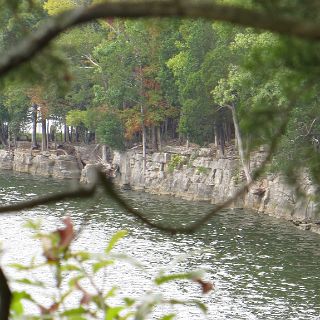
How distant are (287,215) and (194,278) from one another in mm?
40769

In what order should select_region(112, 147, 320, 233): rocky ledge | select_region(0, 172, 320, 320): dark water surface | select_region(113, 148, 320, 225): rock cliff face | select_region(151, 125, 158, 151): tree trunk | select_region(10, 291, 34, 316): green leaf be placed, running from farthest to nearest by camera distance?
select_region(151, 125, 158, 151): tree trunk
select_region(113, 148, 320, 225): rock cliff face
select_region(112, 147, 320, 233): rocky ledge
select_region(0, 172, 320, 320): dark water surface
select_region(10, 291, 34, 316): green leaf

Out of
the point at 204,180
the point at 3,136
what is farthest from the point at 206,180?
the point at 3,136

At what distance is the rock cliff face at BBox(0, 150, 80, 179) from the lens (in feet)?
214

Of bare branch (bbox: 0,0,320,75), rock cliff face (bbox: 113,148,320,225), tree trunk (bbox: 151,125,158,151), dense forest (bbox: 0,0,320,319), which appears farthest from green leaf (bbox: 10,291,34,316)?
Result: tree trunk (bbox: 151,125,158,151)

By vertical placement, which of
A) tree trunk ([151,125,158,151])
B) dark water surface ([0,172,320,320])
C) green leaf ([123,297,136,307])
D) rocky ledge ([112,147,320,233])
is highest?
tree trunk ([151,125,158,151])

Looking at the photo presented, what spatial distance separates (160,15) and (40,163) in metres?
64.9

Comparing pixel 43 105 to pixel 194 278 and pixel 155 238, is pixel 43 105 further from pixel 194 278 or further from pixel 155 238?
pixel 194 278

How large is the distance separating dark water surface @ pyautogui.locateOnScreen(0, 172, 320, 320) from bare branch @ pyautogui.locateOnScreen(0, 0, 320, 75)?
675 inches

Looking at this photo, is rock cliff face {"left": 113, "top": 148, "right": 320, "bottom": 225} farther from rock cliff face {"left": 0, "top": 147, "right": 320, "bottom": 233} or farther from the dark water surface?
the dark water surface

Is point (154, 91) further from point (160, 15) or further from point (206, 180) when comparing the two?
point (160, 15)

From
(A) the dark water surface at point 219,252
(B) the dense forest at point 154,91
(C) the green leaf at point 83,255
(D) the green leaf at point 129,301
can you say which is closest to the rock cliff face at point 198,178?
(A) the dark water surface at point 219,252

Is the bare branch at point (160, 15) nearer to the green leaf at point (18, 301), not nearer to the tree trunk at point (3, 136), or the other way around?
the green leaf at point (18, 301)

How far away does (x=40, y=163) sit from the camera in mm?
67750

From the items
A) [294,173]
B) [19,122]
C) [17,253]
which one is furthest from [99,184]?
[19,122]
